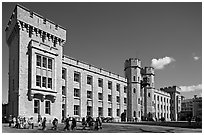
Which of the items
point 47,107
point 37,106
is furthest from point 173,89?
point 37,106

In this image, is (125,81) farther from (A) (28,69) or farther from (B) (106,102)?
(A) (28,69)

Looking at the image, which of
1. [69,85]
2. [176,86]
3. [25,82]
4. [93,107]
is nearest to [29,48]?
[25,82]

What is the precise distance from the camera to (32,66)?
34438mm

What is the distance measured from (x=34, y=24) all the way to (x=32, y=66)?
5.73 metres

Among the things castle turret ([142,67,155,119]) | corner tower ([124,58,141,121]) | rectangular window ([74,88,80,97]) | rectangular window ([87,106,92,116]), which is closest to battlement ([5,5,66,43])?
rectangular window ([74,88,80,97])

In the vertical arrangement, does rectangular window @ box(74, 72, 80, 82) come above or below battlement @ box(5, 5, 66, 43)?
below

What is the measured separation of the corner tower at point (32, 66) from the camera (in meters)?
33.7

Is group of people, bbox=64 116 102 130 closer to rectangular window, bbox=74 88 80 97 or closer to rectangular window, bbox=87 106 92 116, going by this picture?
rectangular window, bbox=74 88 80 97

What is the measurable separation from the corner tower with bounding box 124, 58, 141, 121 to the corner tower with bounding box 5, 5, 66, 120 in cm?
2638

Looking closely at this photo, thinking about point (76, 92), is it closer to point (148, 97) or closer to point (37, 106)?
point (37, 106)

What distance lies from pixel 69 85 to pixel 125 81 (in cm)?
2030

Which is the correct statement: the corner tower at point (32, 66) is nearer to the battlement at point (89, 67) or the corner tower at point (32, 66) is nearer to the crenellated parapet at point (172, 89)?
the battlement at point (89, 67)

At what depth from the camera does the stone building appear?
34.1 m

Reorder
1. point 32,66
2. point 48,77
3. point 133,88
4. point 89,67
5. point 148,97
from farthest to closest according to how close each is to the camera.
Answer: point 148,97 → point 133,88 → point 89,67 → point 48,77 → point 32,66
